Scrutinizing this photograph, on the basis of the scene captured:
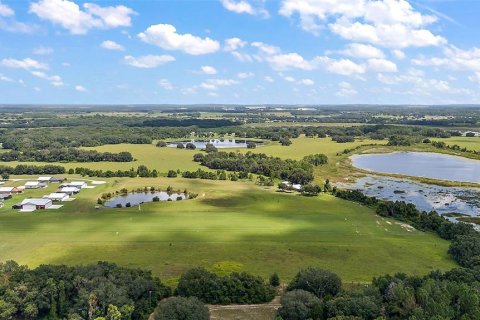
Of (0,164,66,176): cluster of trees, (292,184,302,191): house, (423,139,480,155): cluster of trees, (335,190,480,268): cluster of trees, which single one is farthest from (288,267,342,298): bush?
(423,139,480,155): cluster of trees

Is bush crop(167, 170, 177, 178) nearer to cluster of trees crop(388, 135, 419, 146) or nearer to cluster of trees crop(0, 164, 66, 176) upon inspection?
cluster of trees crop(0, 164, 66, 176)

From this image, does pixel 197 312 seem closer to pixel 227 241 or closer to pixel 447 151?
pixel 227 241

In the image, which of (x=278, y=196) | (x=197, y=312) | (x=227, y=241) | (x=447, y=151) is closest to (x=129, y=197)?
(x=278, y=196)

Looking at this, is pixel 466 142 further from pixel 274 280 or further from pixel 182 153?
pixel 274 280

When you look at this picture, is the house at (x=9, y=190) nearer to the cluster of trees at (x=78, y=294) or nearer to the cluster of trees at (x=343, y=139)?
the cluster of trees at (x=78, y=294)

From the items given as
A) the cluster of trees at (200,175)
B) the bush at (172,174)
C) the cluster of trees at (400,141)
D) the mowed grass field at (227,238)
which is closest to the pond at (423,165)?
the cluster of trees at (400,141)

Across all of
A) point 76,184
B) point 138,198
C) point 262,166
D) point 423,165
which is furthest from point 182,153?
point 423,165
